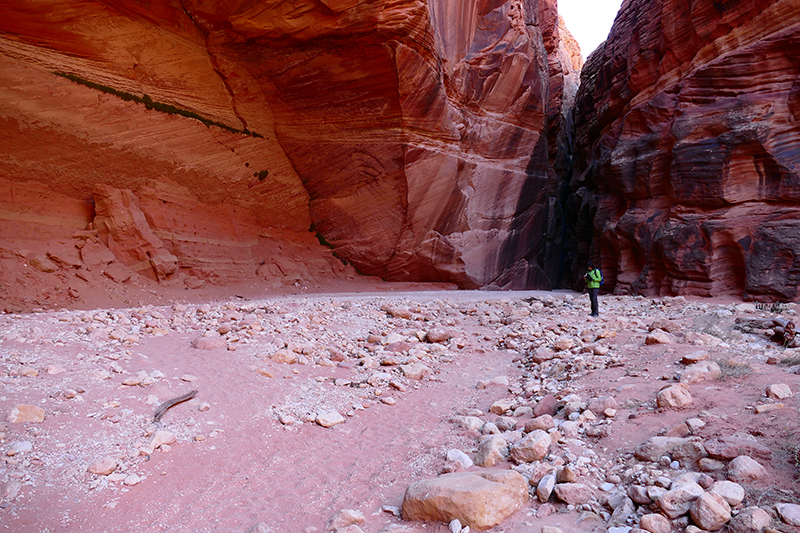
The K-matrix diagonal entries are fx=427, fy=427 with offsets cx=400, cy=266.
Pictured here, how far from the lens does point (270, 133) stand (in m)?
15.7

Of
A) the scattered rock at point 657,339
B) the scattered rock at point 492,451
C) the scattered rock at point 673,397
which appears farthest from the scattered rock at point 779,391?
the scattered rock at point 657,339

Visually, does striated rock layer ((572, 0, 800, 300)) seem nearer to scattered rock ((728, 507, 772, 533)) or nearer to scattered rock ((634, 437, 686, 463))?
scattered rock ((634, 437, 686, 463))

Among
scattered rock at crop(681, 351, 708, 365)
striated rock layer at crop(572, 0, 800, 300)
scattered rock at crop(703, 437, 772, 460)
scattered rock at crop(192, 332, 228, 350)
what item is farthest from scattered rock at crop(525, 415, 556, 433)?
striated rock layer at crop(572, 0, 800, 300)

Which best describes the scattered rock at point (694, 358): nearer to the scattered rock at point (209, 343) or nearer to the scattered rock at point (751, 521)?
the scattered rock at point (751, 521)

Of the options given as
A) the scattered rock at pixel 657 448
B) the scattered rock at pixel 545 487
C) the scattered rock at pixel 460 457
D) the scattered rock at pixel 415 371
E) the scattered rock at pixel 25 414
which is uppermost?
the scattered rock at pixel 657 448

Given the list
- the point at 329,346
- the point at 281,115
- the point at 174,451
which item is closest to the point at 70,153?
the point at 281,115

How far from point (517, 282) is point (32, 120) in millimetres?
19018

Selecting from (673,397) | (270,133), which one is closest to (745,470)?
(673,397)

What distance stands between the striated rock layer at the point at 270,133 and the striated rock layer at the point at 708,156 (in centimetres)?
505

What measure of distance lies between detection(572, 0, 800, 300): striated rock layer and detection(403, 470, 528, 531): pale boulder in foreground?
47.0ft

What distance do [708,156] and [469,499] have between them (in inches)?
643

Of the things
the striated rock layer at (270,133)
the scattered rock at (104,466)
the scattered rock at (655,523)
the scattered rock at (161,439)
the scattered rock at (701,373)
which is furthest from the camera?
the striated rock layer at (270,133)

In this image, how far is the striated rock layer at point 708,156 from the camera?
43.6 feet

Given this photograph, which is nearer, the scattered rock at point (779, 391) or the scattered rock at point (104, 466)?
the scattered rock at point (104, 466)
